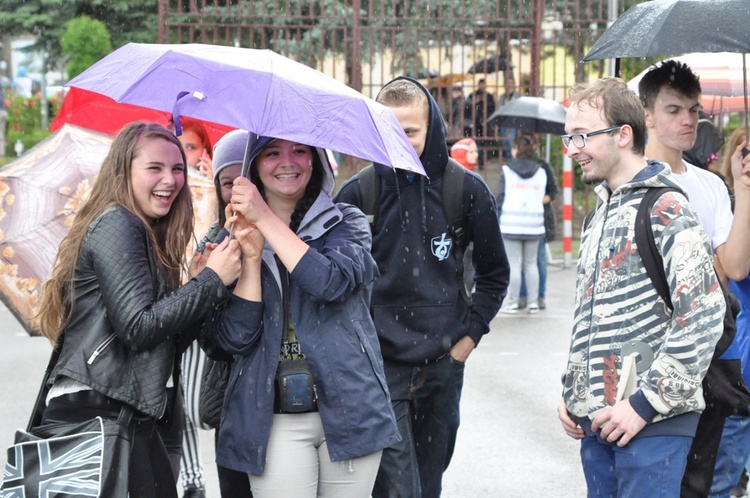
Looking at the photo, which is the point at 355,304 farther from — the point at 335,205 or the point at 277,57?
the point at 277,57

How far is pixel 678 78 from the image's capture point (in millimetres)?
4453

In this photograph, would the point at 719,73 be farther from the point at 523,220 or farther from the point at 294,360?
the point at 523,220

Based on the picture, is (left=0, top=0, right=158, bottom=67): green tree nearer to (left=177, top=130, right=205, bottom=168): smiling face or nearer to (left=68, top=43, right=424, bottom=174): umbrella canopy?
(left=177, top=130, right=205, bottom=168): smiling face

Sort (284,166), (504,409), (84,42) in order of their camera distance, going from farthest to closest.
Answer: (84,42) < (504,409) < (284,166)

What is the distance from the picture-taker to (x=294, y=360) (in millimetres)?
3557

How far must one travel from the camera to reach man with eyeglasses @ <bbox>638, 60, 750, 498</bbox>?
4.34 m

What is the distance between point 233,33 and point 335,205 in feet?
66.0

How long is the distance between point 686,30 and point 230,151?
5.81ft

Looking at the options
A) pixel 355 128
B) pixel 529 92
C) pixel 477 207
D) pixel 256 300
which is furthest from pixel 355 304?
pixel 529 92

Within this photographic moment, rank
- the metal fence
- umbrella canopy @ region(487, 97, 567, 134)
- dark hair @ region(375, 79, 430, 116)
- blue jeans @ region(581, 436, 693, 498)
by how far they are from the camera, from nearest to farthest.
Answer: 1. blue jeans @ region(581, 436, 693, 498)
2. dark hair @ region(375, 79, 430, 116)
3. umbrella canopy @ region(487, 97, 567, 134)
4. the metal fence

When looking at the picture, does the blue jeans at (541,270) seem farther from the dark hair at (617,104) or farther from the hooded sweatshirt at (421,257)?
the dark hair at (617,104)

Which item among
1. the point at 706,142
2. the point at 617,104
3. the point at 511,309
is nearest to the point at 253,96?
the point at 617,104

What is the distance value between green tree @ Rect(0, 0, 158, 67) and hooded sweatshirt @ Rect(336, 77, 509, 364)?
60.4ft

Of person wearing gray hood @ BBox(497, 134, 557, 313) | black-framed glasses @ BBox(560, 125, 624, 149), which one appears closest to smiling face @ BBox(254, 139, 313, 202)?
black-framed glasses @ BBox(560, 125, 624, 149)
